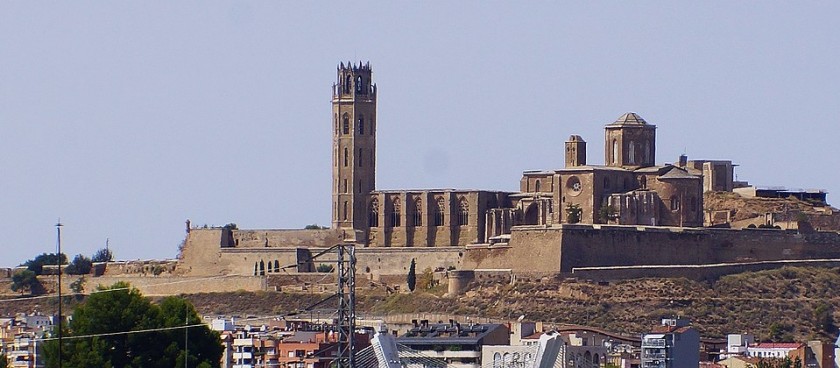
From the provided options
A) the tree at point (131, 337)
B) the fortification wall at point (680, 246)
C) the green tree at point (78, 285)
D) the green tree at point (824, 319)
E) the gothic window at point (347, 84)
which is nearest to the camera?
the tree at point (131, 337)

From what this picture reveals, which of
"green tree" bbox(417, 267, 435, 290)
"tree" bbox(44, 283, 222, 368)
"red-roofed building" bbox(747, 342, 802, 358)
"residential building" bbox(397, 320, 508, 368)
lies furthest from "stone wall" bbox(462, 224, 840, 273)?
"tree" bbox(44, 283, 222, 368)

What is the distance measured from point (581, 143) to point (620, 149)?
170 centimetres

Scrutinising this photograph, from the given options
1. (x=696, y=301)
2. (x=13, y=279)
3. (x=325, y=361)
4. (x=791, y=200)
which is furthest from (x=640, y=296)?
(x=13, y=279)

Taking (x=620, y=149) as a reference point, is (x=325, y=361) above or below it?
below

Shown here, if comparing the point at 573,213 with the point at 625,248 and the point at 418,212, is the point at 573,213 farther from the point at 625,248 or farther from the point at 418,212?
the point at 418,212

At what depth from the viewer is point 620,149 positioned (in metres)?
107

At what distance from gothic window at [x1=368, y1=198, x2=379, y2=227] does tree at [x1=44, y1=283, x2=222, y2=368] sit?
37616 mm

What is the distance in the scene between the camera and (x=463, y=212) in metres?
107

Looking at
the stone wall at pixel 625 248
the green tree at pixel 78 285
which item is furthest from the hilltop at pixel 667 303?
the green tree at pixel 78 285

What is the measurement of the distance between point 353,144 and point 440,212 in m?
6.33

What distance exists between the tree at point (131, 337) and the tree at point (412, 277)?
31.9 m

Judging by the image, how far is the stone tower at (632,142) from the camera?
107 meters

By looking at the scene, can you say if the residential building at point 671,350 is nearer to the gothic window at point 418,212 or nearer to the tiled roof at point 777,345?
the tiled roof at point 777,345

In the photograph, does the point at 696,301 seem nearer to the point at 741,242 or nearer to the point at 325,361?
the point at 741,242
